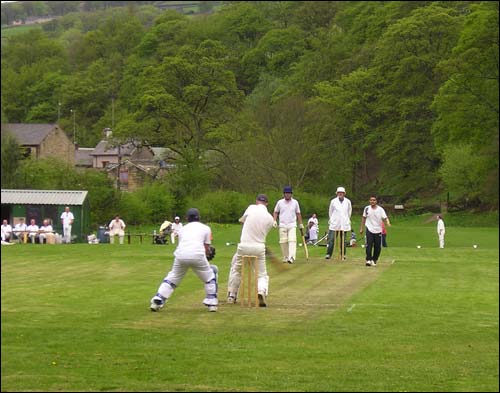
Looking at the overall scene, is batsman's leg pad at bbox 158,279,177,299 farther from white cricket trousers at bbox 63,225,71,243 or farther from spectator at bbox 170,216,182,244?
white cricket trousers at bbox 63,225,71,243

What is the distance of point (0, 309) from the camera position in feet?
22.8

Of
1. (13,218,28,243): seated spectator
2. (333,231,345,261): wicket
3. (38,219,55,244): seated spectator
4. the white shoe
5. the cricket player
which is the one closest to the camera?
the white shoe

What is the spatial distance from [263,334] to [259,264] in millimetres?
3880

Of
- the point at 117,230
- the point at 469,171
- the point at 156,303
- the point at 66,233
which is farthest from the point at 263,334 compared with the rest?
the point at 117,230

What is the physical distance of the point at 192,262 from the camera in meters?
15.0

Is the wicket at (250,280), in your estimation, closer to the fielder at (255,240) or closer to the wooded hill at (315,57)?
the fielder at (255,240)

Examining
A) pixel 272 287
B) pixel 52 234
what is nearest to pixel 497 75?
pixel 272 287

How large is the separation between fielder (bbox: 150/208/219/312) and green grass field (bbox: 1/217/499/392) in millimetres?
323

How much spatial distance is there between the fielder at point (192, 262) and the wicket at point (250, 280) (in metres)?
1.02

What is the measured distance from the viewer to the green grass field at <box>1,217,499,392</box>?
9.20m

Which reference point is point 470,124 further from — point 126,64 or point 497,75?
point 126,64

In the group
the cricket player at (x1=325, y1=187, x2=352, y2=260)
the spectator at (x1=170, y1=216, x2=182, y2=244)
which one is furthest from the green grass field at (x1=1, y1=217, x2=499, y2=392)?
the spectator at (x1=170, y1=216, x2=182, y2=244)

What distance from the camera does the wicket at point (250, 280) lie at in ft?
Result: 52.9

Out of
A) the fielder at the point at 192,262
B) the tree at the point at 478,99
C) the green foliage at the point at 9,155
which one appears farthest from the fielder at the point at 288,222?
the green foliage at the point at 9,155
